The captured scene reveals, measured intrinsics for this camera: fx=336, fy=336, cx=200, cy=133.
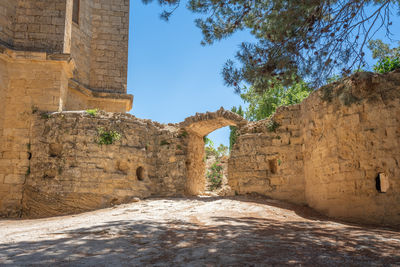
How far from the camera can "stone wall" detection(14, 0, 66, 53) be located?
11031 millimetres

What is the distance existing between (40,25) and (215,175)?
10.2m

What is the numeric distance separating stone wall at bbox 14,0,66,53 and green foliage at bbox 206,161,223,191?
366 inches

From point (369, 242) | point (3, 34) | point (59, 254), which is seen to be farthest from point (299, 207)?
point (3, 34)

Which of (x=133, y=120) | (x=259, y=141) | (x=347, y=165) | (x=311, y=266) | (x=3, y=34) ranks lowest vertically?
(x=311, y=266)

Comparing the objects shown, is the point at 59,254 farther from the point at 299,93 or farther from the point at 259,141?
the point at 299,93

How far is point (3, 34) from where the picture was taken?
34.8 feet

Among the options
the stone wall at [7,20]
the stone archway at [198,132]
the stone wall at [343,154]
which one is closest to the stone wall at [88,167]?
the stone archway at [198,132]

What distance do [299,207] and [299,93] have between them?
1548cm

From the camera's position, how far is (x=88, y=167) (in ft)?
31.3

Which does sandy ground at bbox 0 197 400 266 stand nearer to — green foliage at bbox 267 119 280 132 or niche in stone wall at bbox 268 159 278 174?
niche in stone wall at bbox 268 159 278 174

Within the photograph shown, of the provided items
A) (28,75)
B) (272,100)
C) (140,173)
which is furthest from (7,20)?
(272,100)

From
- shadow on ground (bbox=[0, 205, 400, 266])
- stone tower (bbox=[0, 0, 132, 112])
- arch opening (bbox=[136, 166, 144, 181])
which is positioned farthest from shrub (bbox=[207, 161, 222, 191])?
shadow on ground (bbox=[0, 205, 400, 266])

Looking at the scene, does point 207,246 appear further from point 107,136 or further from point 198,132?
point 198,132

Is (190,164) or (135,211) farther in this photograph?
(190,164)
